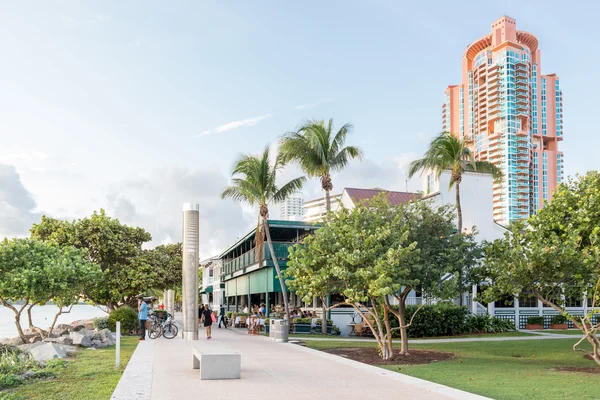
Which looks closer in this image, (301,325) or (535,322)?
(301,325)

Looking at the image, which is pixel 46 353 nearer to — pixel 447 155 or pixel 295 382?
pixel 295 382

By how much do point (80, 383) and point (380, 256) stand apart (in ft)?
25.9

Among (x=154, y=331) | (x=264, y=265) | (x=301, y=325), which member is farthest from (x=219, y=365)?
(x=264, y=265)

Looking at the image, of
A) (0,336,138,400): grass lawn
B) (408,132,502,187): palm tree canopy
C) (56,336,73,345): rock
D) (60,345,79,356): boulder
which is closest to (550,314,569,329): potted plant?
(408,132,502,187): palm tree canopy

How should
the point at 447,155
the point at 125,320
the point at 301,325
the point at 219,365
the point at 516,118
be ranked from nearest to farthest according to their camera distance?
1. the point at 219,365
2. the point at 125,320
3. the point at 301,325
4. the point at 447,155
5. the point at 516,118

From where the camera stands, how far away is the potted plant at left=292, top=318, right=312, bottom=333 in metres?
27.9

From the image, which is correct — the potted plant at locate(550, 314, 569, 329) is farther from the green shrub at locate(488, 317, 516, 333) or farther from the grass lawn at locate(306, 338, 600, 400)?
the grass lawn at locate(306, 338, 600, 400)

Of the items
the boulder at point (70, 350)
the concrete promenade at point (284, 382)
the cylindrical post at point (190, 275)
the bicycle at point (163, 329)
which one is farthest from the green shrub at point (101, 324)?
the concrete promenade at point (284, 382)

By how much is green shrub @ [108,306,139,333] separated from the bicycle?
1.25 m

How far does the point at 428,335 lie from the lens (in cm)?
2678

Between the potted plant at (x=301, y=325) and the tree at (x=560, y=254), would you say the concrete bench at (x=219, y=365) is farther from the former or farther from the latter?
the potted plant at (x=301, y=325)

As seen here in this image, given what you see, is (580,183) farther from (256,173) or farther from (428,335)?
(256,173)

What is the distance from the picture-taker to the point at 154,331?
2450cm

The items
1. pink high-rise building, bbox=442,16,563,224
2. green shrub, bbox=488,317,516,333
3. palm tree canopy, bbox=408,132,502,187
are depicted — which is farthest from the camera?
pink high-rise building, bbox=442,16,563,224
